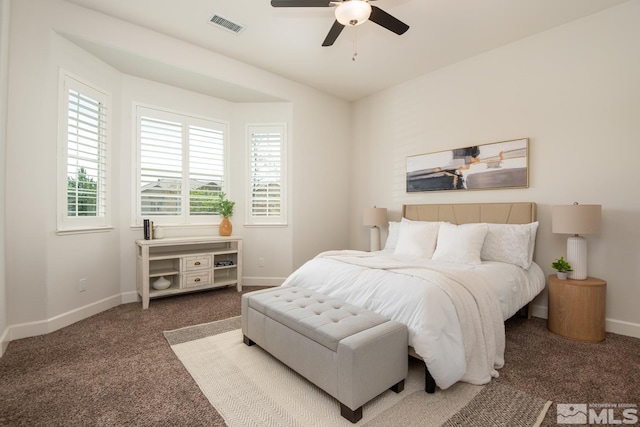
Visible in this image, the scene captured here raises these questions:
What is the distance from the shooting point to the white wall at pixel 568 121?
2.79m

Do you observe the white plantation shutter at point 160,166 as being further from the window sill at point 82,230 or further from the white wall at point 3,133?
the white wall at point 3,133

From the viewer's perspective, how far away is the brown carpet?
170cm

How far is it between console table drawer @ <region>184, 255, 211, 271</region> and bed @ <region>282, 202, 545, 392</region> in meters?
1.62

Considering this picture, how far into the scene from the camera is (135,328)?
9.62 ft

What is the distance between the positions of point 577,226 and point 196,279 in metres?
4.20

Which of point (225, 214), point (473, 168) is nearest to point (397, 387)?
point (473, 168)

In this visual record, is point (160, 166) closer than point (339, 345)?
No

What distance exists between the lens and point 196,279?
391cm

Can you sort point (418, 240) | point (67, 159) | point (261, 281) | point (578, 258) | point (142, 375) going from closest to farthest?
1. point (142, 375)
2. point (578, 258)
3. point (67, 159)
4. point (418, 240)
5. point (261, 281)

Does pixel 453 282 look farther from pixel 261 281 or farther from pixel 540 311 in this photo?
pixel 261 281

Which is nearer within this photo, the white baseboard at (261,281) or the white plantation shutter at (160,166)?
the white plantation shutter at (160,166)

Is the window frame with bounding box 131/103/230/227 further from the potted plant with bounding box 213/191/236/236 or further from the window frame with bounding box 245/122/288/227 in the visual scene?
the window frame with bounding box 245/122/288/227

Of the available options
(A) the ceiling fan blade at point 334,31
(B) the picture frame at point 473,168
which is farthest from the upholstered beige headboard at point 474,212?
(A) the ceiling fan blade at point 334,31

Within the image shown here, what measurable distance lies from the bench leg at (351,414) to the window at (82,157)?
3141 millimetres
